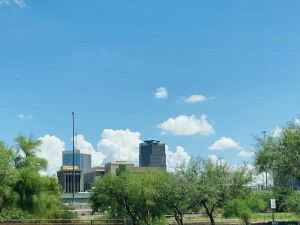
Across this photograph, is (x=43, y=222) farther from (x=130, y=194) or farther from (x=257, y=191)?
(x=257, y=191)

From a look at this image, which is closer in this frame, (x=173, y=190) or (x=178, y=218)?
(x=173, y=190)

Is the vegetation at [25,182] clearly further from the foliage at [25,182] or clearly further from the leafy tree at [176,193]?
the leafy tree at [176,193]

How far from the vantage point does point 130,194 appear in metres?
60.1

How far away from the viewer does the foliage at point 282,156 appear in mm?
30031

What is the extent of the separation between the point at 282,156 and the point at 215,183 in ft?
77.8

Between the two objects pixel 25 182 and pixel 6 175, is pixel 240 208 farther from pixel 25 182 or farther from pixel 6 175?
pixel 6 175

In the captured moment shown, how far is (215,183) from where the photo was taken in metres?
54.1

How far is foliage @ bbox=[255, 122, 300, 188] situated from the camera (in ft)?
98.5

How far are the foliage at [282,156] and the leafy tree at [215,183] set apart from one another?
18621 mm

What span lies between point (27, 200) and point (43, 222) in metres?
6.86

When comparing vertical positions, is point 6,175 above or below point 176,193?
above

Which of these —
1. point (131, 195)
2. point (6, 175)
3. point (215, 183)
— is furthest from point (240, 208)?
point (6, 175)

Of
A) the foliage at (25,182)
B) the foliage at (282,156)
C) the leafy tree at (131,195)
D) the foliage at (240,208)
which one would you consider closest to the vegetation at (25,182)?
the foliage at (25,182)

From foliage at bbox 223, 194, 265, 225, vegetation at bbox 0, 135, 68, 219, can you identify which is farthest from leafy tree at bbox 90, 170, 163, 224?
vegetation at bbox 0, 135, 68, 219
